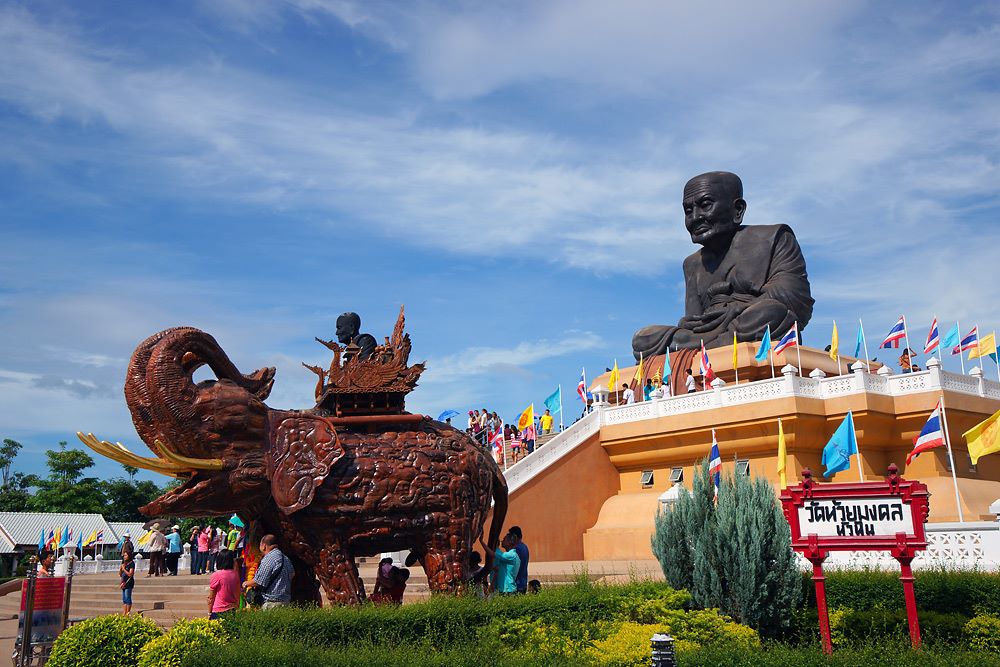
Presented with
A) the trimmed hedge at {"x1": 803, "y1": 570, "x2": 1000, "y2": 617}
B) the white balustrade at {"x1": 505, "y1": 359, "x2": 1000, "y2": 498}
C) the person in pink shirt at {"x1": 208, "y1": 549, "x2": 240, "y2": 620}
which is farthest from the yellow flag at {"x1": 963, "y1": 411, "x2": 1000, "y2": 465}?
the person in pink shirt at {"x1": 208, "y1": 549, "x2": 240, "y2": 620}

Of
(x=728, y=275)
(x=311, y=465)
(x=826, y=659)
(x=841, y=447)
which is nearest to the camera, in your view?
(x=826, y=659)

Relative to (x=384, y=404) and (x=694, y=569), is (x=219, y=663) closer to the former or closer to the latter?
(x=384, y=404)

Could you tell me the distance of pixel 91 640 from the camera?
Answer: 759 cm

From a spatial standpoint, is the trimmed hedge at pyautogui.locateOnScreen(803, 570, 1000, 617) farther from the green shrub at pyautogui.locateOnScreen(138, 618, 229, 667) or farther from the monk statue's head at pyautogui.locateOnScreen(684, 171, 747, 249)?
the monk statue's head at pyautogui.locateOnScreen(684, 171, 747, 249)

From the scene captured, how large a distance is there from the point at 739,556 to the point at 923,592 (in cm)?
219

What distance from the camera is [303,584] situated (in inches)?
378

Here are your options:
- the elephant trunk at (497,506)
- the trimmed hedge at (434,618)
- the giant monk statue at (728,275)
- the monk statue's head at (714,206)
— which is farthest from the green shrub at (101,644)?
the monk statue's head at (714,206)

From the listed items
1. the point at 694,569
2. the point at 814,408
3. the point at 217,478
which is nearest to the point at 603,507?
the point at 814,408

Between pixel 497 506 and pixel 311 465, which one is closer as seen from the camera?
pixel 311 465

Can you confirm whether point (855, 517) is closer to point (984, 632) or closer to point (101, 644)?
point (984, 632)

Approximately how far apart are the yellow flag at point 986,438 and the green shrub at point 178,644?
32.1ft

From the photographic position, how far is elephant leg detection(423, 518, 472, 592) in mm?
9266

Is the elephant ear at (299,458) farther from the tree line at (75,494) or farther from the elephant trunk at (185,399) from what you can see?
the tree line at (75,494)

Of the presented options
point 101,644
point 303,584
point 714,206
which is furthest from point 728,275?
point 101,644
